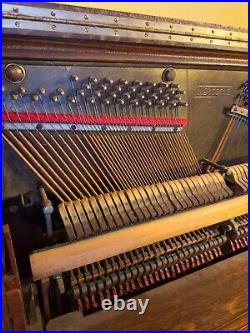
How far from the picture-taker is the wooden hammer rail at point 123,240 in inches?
46.1

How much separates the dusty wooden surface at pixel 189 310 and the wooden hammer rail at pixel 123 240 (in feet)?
0.71

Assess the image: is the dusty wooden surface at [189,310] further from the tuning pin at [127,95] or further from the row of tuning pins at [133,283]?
the tuning pin at [127,95]

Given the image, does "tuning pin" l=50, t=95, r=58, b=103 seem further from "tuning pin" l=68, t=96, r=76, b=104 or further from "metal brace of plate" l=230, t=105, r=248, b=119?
"metal brace of plate" l=230, t=105, r=248, b=119

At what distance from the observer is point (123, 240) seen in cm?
130

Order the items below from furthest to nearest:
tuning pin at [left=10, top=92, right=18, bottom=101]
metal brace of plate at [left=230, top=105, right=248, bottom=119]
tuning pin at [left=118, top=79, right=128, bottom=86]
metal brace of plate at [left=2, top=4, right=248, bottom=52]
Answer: metal brace of plate at [left=230, top=105, right=248, bottom=119] < tuning pin at [left=118, top=79, right=128, bottom=86] < tuning pin at [left=10, top=92, right=18, bottom=101] < metal brace of plate at [left=2, top=4, right=248, bottom=52]

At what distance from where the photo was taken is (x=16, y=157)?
1325mm

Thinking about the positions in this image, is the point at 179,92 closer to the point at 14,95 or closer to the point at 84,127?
the point at 84,127

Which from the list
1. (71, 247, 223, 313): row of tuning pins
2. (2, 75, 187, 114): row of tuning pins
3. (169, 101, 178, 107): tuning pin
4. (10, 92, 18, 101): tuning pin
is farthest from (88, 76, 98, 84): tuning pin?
(71, 247, 223, 313): row of tuning pins

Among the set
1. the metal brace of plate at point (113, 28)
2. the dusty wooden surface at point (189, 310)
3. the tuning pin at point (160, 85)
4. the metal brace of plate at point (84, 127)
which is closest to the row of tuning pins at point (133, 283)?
the dusty wooden surface at point (189, 310)

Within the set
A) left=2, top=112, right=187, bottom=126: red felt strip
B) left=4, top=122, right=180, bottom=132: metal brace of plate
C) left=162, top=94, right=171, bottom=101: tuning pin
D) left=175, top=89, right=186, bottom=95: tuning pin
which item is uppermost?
left=175, top=89, right=186, bottom=95: tuning pin

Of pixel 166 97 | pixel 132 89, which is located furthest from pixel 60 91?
pixel 166 97

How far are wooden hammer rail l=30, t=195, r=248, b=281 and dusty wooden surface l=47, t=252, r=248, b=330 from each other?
0.22m

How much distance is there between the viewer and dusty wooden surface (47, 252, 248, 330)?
1.16m

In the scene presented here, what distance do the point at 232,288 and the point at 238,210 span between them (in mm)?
459
